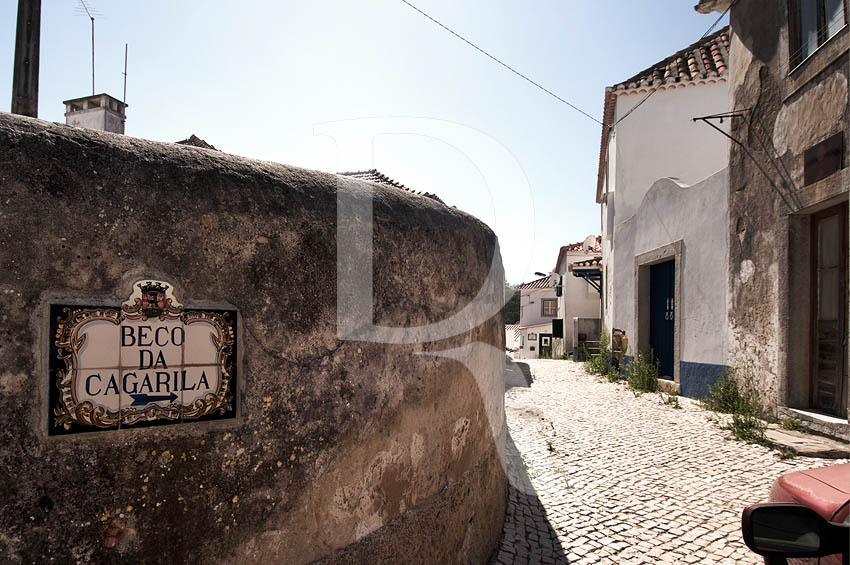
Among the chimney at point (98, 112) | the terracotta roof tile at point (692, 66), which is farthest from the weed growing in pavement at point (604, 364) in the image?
the chimney at point (98, 112)

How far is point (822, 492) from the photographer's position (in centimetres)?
175

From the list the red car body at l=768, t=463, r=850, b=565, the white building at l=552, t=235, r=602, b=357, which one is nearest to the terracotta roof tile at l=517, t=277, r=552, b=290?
the white building at l=552, t=235, r=602, b=357

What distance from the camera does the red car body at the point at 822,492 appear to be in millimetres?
1602

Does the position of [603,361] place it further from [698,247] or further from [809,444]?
[809,444]

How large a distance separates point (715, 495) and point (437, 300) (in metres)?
3.13

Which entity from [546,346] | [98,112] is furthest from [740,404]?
[546,346]

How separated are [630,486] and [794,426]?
8.28ft

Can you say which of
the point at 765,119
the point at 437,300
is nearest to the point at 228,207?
the point at 437,300

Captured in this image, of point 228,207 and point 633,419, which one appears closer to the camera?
point 228,207

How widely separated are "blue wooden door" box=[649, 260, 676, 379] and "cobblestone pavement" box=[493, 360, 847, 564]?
2.44 metres

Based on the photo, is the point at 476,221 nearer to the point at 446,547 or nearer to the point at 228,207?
the point at 228,207

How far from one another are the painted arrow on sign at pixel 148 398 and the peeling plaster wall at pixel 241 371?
3.1 inches

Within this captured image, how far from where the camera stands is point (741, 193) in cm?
662

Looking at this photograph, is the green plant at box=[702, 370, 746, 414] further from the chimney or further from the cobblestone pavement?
the chimney
